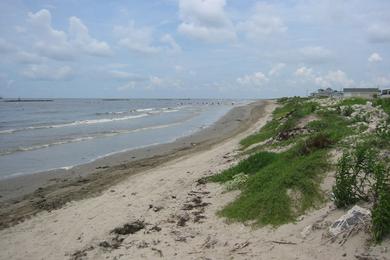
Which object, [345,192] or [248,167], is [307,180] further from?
[248,167]

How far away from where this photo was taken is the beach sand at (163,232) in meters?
6.36

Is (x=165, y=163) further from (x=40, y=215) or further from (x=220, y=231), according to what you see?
(x=220, y=231)

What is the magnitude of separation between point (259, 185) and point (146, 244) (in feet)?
10.1

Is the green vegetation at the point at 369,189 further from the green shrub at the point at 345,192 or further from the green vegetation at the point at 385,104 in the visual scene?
the green vegetation at the point at 385,104

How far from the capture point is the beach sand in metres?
6.36

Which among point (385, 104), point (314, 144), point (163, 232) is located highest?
point (385, 104)

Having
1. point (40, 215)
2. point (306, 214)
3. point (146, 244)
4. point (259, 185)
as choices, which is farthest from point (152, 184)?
point (306, 214)

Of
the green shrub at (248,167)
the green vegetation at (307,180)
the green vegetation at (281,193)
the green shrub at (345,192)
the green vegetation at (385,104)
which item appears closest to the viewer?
the green vegetation at (307,180)

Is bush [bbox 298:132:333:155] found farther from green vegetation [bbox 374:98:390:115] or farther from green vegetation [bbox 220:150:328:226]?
green vegetation [bbox 374:98:390:115]

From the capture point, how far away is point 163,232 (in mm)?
7859

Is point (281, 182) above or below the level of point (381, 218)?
below

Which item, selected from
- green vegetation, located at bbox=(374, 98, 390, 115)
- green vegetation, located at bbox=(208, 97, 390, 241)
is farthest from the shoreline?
green vegetation, located at bbox=(374, 98, 390, 115)

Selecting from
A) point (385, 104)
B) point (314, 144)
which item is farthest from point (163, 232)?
point (385, 104)

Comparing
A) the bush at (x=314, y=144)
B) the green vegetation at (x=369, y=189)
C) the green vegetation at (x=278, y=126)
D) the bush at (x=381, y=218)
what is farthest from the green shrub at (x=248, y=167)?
the bush at (x=381, y=218)
